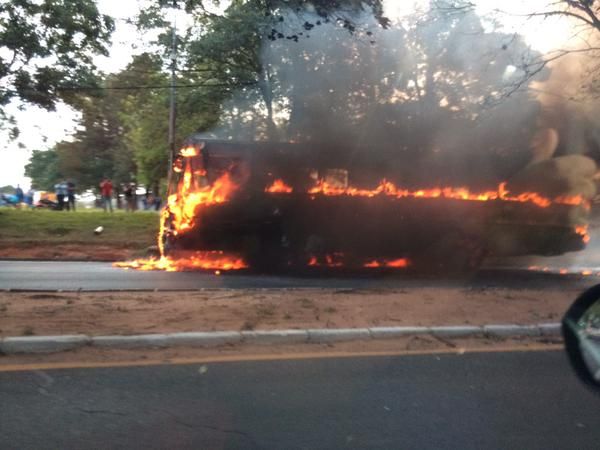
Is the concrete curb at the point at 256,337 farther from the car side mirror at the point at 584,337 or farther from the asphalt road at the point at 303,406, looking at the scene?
the car side mirror at the point at 584,337

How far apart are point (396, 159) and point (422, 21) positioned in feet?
9.73

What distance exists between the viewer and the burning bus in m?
11.8

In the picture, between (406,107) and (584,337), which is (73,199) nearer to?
(406,107)

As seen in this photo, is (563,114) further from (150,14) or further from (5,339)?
(5,339)

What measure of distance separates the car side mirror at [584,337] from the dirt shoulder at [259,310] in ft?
8.77

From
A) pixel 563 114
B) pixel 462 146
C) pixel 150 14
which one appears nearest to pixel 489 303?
pixel 462 146

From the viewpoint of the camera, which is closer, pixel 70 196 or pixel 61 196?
pixel 70 196

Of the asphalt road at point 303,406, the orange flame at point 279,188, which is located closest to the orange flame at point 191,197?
the orange flame at point 279,188

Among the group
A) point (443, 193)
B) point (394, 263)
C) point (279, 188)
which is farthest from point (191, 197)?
point (443, 193)

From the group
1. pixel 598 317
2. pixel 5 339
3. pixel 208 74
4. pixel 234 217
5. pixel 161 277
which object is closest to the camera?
pixel 598 317

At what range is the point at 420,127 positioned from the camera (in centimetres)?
1345

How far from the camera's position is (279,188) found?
12.0 meters

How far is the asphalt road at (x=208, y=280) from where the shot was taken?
9312 millimetres

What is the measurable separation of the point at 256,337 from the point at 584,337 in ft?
9.22
